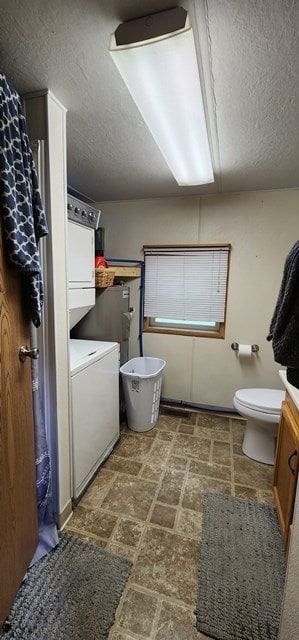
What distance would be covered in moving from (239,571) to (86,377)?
122cm

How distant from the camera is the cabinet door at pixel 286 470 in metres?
1.24

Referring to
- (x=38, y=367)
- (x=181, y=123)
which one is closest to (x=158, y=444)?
(x=38, y=367)

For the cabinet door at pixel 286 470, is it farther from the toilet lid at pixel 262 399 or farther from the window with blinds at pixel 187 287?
the window with blinds at pixel 187 287

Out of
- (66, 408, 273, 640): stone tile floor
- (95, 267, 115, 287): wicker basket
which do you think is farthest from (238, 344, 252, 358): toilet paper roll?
(95, 267, 115, 287): wicker basket

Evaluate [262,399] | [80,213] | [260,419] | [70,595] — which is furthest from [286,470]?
[80,213]

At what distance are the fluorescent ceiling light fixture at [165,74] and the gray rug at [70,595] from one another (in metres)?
2.08

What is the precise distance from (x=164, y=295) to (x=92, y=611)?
88.9 inches

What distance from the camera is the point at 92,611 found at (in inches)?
41.7

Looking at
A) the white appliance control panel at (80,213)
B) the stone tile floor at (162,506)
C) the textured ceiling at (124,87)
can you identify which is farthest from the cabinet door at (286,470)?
the white appliance control panel at (80,213)

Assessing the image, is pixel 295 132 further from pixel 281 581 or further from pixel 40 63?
pixel 281 581

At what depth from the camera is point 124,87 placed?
1127mm

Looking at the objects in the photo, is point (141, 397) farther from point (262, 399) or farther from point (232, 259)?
point (232, 259)

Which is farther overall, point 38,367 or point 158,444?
point 158,444

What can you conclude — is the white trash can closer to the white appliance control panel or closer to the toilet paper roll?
the toilet paper roll
